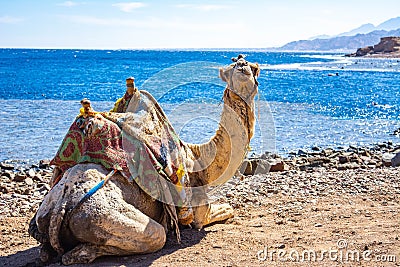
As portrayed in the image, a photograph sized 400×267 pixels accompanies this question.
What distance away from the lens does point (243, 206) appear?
732 centimetres

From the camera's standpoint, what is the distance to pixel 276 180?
354 inches

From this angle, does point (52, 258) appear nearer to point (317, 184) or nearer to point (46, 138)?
point (317, 184)

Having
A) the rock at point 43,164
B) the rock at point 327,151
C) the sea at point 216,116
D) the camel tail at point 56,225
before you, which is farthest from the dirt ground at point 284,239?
the rock at point 327,151

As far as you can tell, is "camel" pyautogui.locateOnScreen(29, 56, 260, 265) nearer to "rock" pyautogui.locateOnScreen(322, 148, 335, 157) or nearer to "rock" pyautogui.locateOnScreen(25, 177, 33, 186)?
"rock" pyautogui.locateOnScreen(25, 177, 33, 186)

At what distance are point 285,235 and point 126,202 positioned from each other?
179 cm

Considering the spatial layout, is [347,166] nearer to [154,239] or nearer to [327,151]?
[327,151]

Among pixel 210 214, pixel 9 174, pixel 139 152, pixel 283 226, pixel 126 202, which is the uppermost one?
pixel 139 152

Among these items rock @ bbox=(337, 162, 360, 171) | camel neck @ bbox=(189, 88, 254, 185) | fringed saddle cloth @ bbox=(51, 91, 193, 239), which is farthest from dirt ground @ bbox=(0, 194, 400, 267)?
rock @ bbox=(337, 162, 360, 171)

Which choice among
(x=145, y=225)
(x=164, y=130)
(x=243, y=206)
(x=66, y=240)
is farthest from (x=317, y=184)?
(x=66, y=240)

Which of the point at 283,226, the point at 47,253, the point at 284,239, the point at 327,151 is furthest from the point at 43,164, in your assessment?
the point at 284,239

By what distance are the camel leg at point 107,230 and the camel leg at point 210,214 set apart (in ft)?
3.02

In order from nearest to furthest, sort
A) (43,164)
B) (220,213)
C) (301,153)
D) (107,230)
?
(107,230), (220,213), (43,164), (301,153)

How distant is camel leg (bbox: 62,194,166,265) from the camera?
4801mm

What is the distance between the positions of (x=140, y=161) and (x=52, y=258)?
125cm
